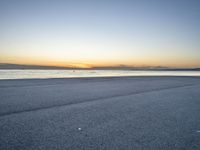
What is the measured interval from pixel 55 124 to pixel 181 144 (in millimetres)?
2738

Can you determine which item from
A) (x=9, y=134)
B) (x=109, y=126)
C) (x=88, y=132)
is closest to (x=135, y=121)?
(x=109, y=126)

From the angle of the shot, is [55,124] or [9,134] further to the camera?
[55,124]

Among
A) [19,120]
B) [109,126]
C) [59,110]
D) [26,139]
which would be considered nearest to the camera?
[26,139]

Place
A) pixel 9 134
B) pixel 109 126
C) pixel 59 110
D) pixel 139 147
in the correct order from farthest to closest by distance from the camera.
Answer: pixel 59 110, pixel 109 126, pixel 9 134, pixel 139 147

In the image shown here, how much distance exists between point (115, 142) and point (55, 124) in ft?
5.30

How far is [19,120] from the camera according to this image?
151 inches

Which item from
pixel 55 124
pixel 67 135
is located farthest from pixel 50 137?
pixel 55 124

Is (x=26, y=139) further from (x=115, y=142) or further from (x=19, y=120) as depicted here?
(x=115, y=142)

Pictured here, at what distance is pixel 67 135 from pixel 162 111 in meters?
3.32

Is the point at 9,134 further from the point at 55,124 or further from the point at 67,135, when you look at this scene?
the point at 67,135

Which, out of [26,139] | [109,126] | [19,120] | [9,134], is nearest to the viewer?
[26,139]

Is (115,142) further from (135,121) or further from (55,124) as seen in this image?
(55,124)

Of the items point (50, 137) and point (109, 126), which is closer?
point (50, 137)

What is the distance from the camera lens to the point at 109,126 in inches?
138
